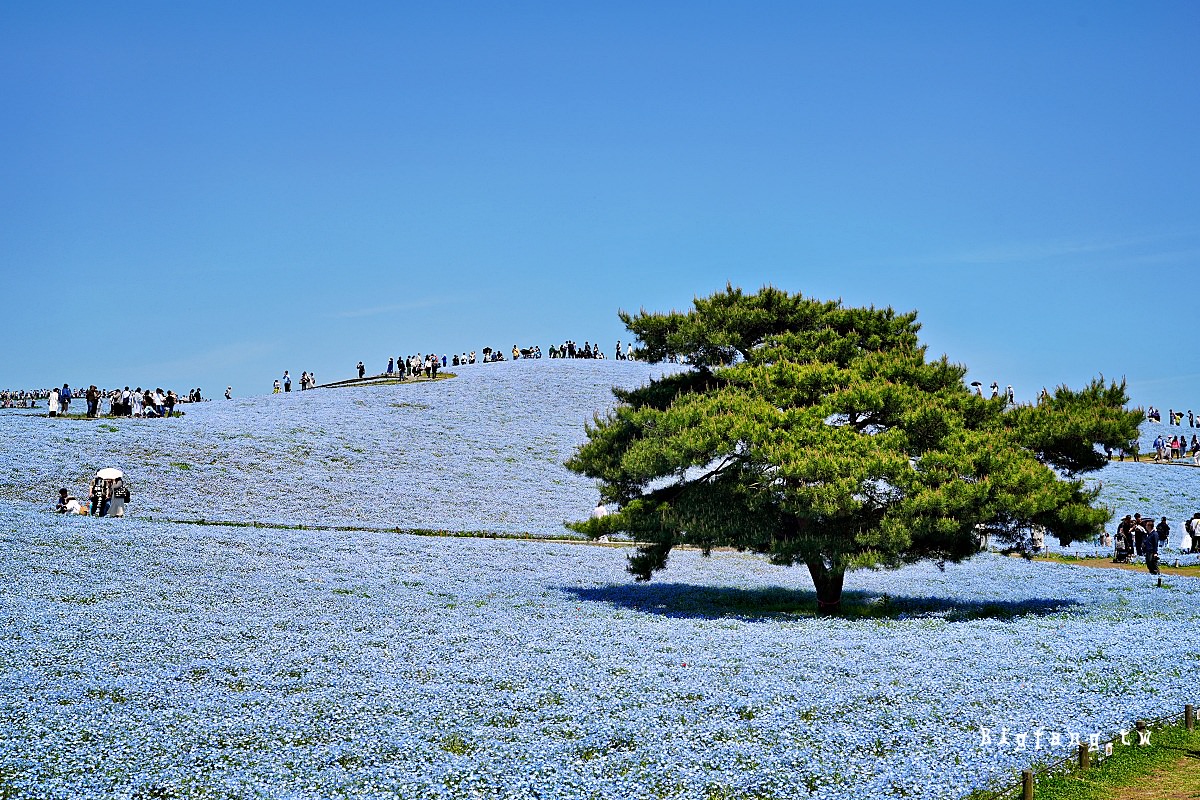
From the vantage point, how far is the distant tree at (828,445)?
78.2 feet

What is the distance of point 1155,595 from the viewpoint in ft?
93.5

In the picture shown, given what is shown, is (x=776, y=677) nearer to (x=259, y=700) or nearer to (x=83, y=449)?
(x=259, y=700)

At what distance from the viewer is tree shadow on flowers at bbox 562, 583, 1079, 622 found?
2552 cm

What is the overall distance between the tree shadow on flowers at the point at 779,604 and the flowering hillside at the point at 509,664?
0.17 metres

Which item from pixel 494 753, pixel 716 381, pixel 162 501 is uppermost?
pixel 716 381

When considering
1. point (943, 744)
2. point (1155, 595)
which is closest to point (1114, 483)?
point (1155, 595)

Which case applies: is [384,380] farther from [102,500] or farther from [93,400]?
[102,500]

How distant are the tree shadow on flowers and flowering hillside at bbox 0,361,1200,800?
17 cm

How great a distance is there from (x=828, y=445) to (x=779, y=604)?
594 cm

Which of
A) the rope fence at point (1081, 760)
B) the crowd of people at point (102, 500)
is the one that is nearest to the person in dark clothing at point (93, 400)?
the crowd of people at point (102, 500)

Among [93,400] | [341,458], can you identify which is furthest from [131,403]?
[341,458]

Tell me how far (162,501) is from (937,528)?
29.6 metres

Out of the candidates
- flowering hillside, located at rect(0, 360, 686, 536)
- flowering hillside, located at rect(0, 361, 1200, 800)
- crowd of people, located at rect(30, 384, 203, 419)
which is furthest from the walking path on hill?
flowering hillside, located at rect(0, 361, 1200, 800)

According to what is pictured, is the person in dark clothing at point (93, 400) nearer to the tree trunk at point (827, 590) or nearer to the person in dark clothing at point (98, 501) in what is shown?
the person in dark clothing at point (98, 501)
